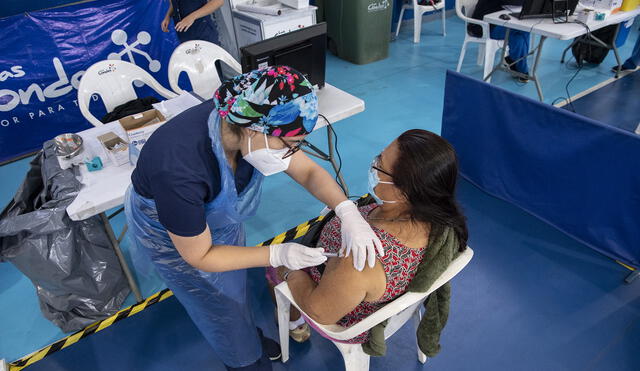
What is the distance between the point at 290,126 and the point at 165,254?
2.32ft

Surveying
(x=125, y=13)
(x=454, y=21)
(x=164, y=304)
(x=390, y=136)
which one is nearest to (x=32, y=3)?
(x=125, y=13)

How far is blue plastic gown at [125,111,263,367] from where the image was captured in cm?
132

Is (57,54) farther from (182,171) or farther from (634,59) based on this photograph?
(634,59)

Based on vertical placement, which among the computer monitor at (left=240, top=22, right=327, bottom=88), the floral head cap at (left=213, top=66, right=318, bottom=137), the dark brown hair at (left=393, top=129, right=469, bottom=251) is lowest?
the dark brown hair at (left=393, top=129, right=469, bottom=251)

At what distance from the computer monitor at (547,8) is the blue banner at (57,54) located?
11.3 ft

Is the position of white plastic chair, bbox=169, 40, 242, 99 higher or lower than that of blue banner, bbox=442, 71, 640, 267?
higher

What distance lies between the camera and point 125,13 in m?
3.63

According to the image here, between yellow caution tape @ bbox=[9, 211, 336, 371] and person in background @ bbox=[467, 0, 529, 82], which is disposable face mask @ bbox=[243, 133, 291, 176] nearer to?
yellow caution tape @ bbox=[9, 211, 336, 371]

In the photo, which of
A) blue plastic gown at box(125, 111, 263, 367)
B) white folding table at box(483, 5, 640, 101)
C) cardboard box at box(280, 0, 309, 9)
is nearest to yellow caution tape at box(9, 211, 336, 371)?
blue plastic gown at box(125, 111, 263, 367)

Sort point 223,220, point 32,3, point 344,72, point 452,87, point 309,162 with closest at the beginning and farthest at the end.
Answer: point 223,220 → point 309,162 → point 452,87 → point 32,3 → point 344,72

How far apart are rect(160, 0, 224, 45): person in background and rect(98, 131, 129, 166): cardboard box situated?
→ 2122 mm

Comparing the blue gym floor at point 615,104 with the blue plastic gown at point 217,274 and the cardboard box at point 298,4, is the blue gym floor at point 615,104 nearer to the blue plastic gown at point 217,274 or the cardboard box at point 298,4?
the cardboard box at point 298,4

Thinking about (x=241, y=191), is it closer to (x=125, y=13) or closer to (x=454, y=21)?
(x=125, y=13)

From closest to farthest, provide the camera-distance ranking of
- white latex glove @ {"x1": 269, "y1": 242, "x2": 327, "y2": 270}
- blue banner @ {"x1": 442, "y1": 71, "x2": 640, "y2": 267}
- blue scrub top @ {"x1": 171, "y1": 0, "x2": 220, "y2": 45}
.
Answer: white latex glove @ {"x1": 269, "y1": 242, "x2": 327, "y2": 270} < blue banner @ {"x1": 442, "y1": 71, "x2": 640, "y2": 267} < blue scrub top @ {"x1": 171, "y1": 0, "x2": 220, "y2": 45}
